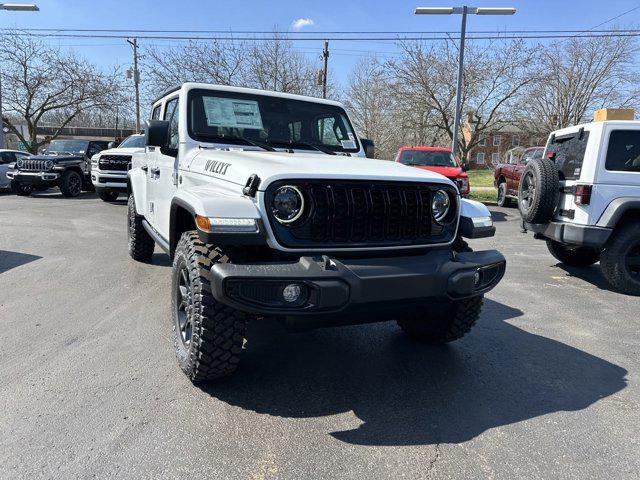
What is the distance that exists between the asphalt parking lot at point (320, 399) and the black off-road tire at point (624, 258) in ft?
2.36

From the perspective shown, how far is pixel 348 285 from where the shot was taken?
244 centimetres

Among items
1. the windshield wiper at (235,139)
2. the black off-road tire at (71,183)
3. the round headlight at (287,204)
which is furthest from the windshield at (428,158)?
the black off-road tire at (71,183)

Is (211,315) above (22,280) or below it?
above

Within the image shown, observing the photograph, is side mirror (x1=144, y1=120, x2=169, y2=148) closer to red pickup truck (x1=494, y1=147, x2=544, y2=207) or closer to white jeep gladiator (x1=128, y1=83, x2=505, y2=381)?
white jeep gladiator (x1=128, y1=83, x2=505, y2=381)

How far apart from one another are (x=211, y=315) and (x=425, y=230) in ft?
4.75

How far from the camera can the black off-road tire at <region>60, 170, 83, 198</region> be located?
14773 mm

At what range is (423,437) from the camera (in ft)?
8.36

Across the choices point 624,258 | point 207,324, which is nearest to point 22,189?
point 207,324

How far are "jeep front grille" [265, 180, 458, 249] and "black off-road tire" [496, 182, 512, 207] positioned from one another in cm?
1275

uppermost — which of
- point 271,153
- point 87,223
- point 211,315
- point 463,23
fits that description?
point 463,23

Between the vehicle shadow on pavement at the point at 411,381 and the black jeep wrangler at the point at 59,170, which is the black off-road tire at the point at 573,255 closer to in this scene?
the vehicle shadow on pavement at the point at 411,381

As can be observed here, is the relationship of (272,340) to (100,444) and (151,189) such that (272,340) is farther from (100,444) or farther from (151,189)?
(151,189)

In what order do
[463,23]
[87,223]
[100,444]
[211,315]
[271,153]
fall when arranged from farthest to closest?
[463,23] < [87,223] < [271,153] < [211,315] < [100,444]

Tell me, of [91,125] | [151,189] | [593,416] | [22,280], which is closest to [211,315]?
[593,416]
